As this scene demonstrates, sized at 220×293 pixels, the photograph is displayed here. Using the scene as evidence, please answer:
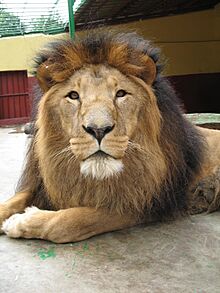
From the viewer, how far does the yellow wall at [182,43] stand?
468 inches

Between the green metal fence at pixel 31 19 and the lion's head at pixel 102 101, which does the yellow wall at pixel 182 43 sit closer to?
the green metal fence at pixel 31 19

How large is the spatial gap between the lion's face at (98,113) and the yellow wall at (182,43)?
10076 millimetres

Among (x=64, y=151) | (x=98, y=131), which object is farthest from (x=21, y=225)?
(x=98, y=131)

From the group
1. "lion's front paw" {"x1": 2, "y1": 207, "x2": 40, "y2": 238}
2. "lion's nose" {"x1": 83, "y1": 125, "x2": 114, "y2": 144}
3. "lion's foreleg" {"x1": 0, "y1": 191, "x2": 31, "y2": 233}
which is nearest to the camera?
"lion's nose" {"x1": 83, "y1": 125, "x2": 114, "y2": 144}

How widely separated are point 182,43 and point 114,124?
35.8 feet

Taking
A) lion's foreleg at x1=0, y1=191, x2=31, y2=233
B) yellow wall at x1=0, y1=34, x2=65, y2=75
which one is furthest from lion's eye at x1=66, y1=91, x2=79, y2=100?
yellow wall at x1=0, y1=34, x2=65, y2=75

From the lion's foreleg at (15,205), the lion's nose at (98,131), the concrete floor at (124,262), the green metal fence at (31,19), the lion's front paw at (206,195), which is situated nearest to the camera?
the concrete floor at (124,262)

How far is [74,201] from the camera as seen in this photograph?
2057 millimetres

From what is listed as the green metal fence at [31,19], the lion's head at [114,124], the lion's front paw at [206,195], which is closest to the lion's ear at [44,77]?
the lion's head at [114,124]

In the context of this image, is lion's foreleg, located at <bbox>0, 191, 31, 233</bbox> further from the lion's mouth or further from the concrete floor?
the lion's mouth

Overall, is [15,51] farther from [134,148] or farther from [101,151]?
[101,151]

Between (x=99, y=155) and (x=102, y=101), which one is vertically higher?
(x=102, y=101)

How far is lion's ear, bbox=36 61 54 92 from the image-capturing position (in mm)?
2018

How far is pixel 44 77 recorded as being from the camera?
2.04 m
